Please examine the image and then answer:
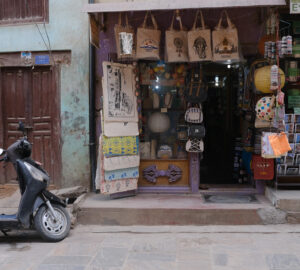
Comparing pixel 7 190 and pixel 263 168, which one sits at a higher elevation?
pixel 263 168

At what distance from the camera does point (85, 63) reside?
6953mm

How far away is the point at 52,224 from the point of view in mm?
5090

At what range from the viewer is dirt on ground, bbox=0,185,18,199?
7.16 metres

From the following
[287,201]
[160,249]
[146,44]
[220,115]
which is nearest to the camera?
[160,249]

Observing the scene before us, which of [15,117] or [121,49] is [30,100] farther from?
[121,49]

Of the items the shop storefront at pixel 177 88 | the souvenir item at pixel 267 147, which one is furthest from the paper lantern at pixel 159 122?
the souvenir item at pixel 267 147

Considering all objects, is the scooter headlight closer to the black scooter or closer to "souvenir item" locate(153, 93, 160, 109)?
the black scooter

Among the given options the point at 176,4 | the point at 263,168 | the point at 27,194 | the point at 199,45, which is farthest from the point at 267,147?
the point at 27,194

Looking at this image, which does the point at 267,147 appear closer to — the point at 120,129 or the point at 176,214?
the point at 176,214

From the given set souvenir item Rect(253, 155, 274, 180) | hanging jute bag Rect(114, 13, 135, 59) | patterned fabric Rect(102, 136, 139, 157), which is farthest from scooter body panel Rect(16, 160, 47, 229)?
souvenir item Rect(253, 155, 274, 180)

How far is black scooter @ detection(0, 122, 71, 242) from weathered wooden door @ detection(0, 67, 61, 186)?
2042 millimetres

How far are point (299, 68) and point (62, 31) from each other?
13.7 feet

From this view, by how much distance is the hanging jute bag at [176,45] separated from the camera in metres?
6.14

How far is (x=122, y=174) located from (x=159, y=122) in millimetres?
1181
